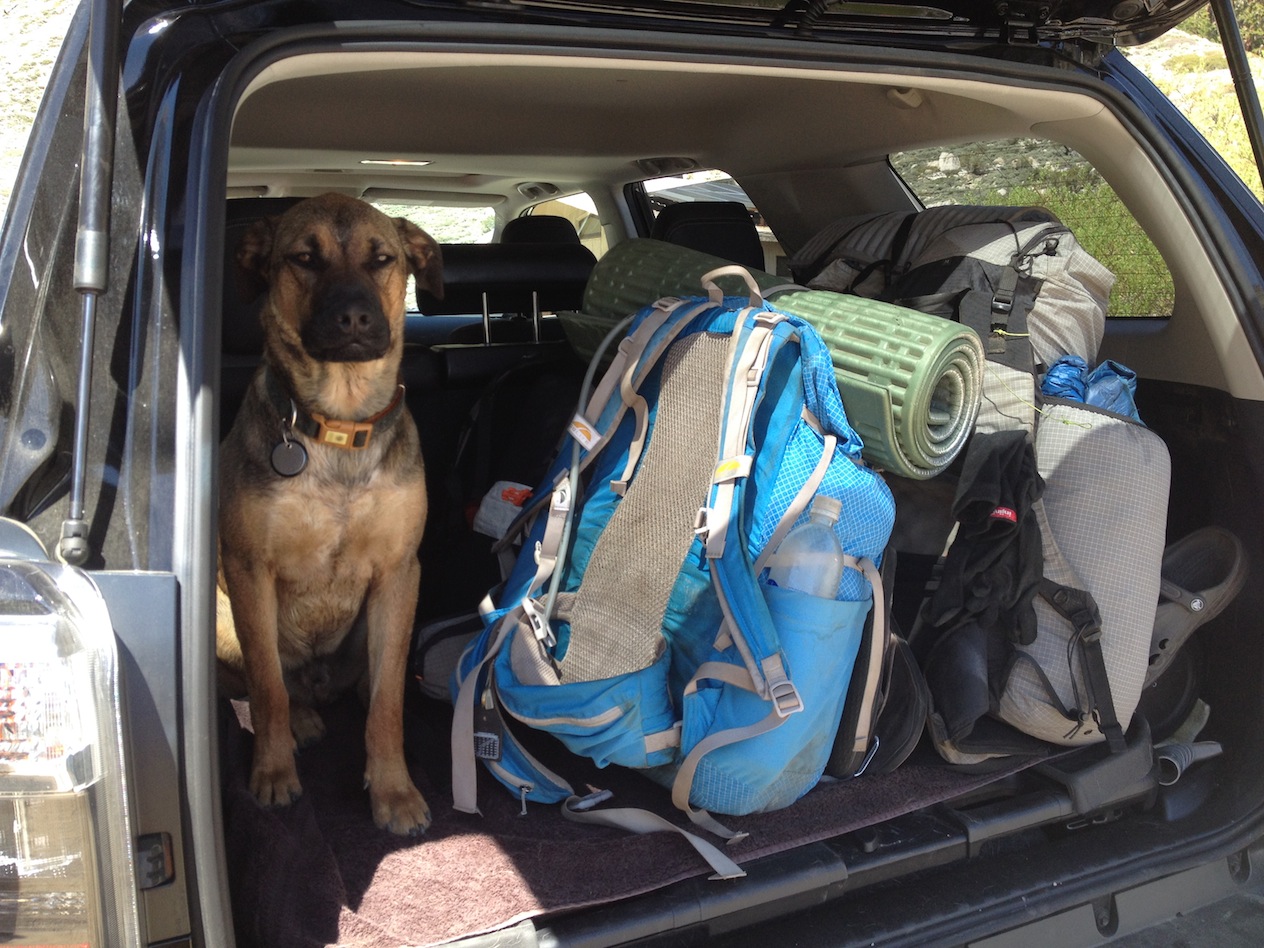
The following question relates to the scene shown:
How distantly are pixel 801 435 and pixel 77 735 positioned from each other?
1.48 meters

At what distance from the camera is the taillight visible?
46.8 inches

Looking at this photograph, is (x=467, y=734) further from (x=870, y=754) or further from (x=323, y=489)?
(x=870, y=754)

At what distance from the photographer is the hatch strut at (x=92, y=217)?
128 cm

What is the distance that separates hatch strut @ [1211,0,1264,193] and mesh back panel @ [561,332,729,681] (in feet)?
3.97

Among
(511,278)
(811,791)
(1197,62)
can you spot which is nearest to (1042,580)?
(811,791)

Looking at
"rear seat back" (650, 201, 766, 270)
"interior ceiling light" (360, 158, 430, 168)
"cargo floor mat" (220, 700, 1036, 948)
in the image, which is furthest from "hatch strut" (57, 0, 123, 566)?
"interior ceiling light" (360, 158, 430, 168)

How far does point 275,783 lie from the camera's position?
7.56ft

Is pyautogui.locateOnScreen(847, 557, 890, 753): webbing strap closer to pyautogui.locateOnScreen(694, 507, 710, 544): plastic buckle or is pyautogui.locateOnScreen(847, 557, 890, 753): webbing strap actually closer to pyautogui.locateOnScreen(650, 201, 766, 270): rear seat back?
pyautogui.locateOnScreen(694, 507, 710, 544): plastic buckle

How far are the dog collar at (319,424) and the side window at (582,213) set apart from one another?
9.38 feet

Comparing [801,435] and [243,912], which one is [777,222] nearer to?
[801,435]

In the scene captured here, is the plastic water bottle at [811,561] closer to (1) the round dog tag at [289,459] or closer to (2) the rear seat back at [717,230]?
(1) the round dog tag at [289,459]

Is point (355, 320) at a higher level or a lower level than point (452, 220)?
lower

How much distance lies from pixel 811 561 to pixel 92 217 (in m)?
1.41

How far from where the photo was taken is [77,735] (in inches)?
47.0
